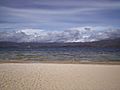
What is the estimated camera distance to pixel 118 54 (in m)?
15.9

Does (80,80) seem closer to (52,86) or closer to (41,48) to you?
(52,86)

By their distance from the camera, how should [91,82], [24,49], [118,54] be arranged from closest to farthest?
1. [91,82]
2. [118,54]
3. [24,49]

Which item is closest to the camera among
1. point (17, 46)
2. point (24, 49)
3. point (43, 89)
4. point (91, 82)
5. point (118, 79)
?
point (43, 89)

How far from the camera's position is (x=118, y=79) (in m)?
6.30

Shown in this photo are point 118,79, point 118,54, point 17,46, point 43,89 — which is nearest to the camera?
point 43,89

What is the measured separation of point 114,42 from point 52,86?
12.2 metres

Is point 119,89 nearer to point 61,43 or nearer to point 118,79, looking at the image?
point 118,79

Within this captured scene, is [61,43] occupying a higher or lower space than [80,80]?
higher

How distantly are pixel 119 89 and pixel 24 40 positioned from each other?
516 inches

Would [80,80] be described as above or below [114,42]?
below

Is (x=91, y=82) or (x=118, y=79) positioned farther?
(x=118, y=79)

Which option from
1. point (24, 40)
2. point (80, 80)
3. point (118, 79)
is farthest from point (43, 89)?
point (24, 40)

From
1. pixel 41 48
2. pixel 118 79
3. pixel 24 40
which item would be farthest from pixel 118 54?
pixel 118 79

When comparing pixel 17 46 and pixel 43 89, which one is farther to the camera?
pixel 17 46
